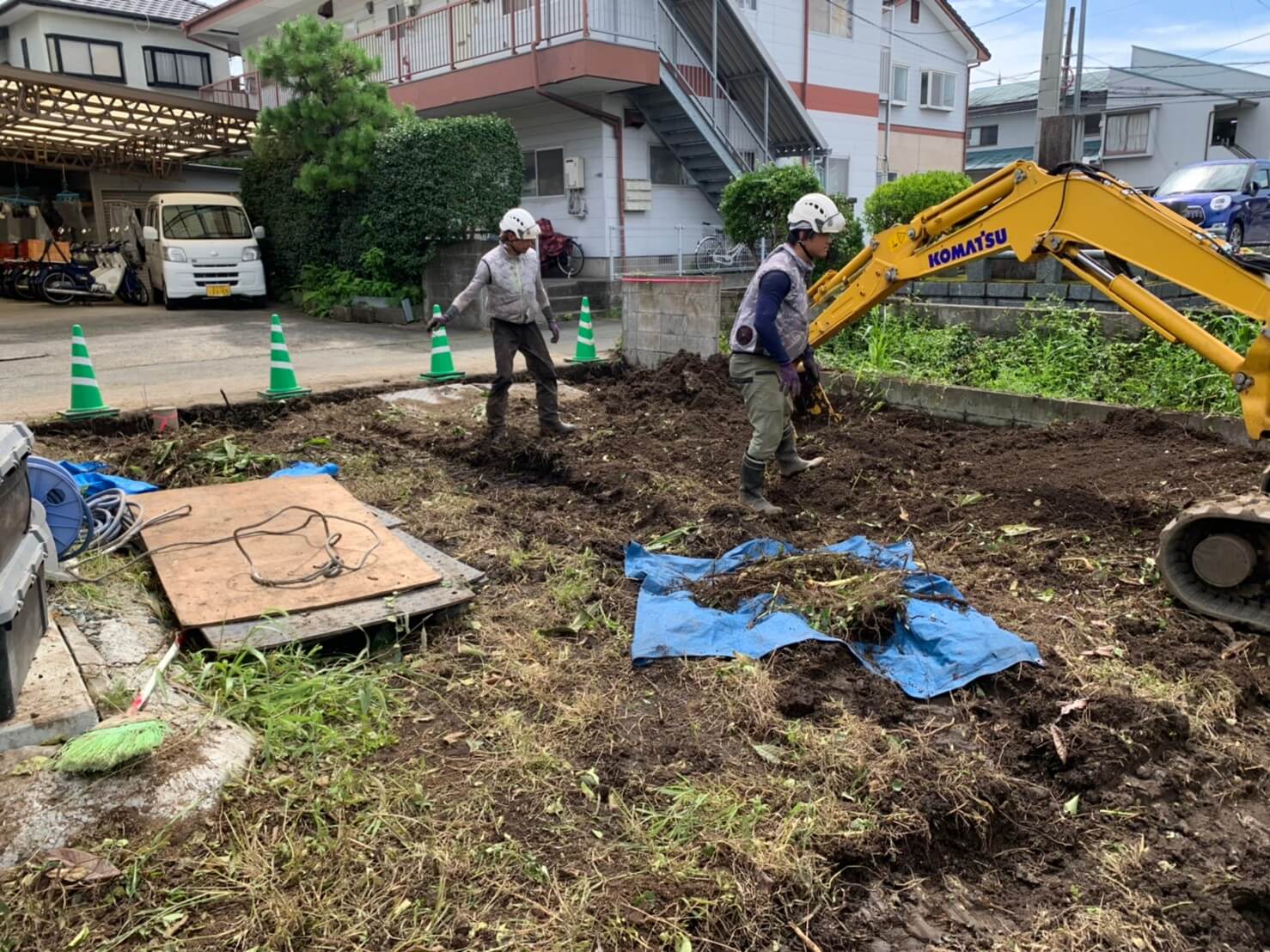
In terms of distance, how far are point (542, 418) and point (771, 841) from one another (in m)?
5.57

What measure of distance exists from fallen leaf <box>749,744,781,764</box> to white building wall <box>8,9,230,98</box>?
2816cm

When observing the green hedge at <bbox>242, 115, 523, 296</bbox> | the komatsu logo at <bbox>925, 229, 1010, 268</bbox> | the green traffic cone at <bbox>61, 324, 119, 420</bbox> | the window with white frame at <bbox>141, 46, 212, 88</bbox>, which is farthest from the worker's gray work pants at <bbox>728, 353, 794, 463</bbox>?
the window with white frame at <bbox>141, 46, 212, 88</bbox>

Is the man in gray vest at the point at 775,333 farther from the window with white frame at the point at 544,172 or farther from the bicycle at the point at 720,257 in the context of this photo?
the window with white frame at the point at 544,172

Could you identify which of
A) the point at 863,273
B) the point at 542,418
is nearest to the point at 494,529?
the point at 542,418

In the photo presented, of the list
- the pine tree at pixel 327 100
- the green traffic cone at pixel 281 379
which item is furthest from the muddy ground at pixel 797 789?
the pine tree at pixel 327 100

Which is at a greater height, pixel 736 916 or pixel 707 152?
pixel 707 152

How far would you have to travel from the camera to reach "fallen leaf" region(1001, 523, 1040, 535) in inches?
205

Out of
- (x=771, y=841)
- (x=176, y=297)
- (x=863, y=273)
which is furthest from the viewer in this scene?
(x=176, y=297)

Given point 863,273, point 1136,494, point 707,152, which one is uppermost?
point 707,152

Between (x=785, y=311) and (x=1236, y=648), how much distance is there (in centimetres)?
295

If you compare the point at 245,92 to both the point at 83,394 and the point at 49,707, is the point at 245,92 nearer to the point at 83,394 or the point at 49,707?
the point at 83,394

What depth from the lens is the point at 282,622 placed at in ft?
13.0

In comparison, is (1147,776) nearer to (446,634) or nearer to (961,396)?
(446,634)

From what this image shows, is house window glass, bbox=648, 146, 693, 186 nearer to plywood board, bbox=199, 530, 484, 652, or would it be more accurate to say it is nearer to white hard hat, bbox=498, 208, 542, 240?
white hard hat, bbox=498, 208, 542, 240
